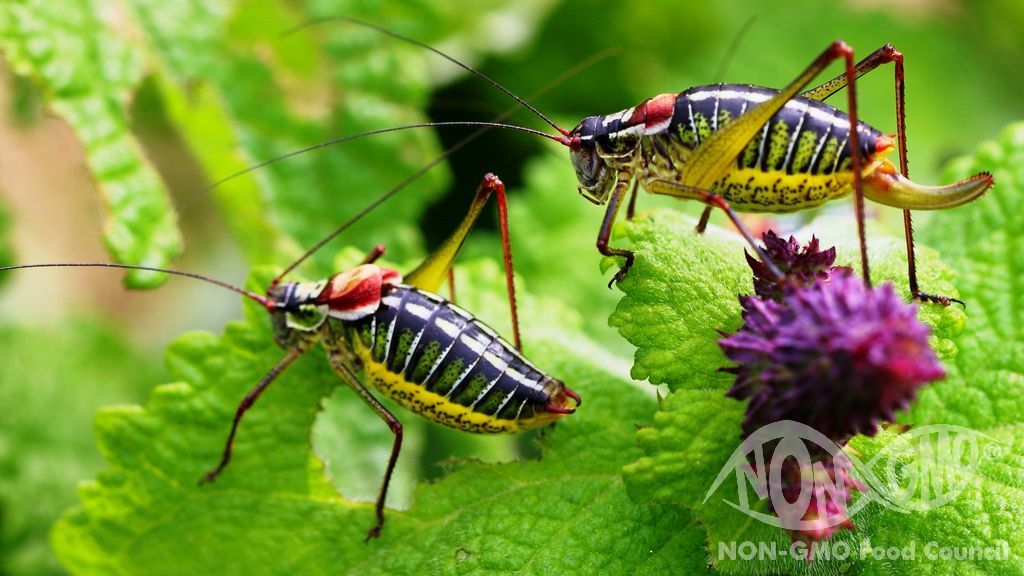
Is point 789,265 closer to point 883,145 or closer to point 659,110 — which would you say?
point 883,145

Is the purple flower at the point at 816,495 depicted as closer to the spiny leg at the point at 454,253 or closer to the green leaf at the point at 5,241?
the spiny leg at the point at 454,253

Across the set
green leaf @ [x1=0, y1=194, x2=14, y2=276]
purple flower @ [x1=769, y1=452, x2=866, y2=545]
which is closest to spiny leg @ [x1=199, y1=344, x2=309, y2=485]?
purple flower @ [x1=769, y1=452, x2=866, y2=545]

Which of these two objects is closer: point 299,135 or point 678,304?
point 678,304

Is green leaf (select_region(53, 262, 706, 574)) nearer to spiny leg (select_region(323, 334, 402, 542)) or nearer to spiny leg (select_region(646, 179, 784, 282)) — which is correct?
spiny leg (select_region(323, 334, 402, 542))

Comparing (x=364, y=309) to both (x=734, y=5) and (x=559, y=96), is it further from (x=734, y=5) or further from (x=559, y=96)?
(x=734, y=5)

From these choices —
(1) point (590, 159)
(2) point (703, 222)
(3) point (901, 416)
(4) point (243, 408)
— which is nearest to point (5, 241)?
(4) point (243, 408)

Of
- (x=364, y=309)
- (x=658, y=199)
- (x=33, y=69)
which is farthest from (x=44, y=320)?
(x=658, y=199)
